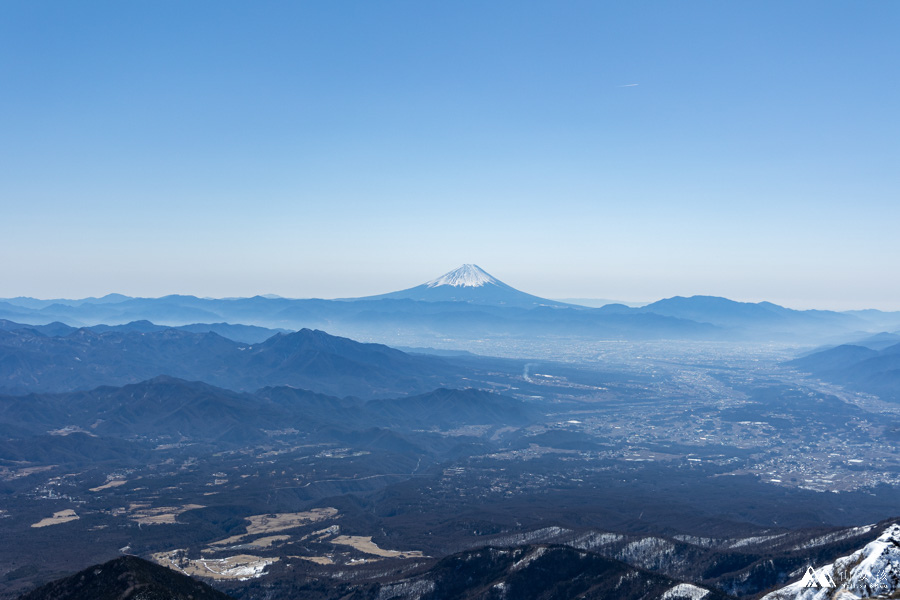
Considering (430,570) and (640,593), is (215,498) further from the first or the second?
(640,593)

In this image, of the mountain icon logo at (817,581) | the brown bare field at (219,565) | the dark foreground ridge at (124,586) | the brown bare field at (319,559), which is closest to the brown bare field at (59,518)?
the brown bare field at (219,565)

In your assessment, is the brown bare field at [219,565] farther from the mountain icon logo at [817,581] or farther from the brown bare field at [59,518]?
the mountain icon logo at [817,581]

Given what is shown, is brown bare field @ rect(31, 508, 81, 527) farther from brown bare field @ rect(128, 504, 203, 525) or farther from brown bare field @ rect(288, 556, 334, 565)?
brown bare field @ rect(288, 556, 334, 565)

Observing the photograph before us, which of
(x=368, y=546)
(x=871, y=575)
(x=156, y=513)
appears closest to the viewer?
(x=871, y=575)

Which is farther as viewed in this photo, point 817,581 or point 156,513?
point 156,513

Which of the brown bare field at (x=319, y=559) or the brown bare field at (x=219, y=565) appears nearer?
the brown bare field at (x=219, y=565)

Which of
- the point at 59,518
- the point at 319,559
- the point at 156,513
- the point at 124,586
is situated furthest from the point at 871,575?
the point at 59,518

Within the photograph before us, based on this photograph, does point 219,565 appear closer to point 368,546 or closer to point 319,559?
point 319,559

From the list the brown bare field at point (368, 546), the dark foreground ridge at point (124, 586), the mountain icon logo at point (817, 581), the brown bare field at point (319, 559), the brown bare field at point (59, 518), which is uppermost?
the mountain icon logo at point (817, 581)
